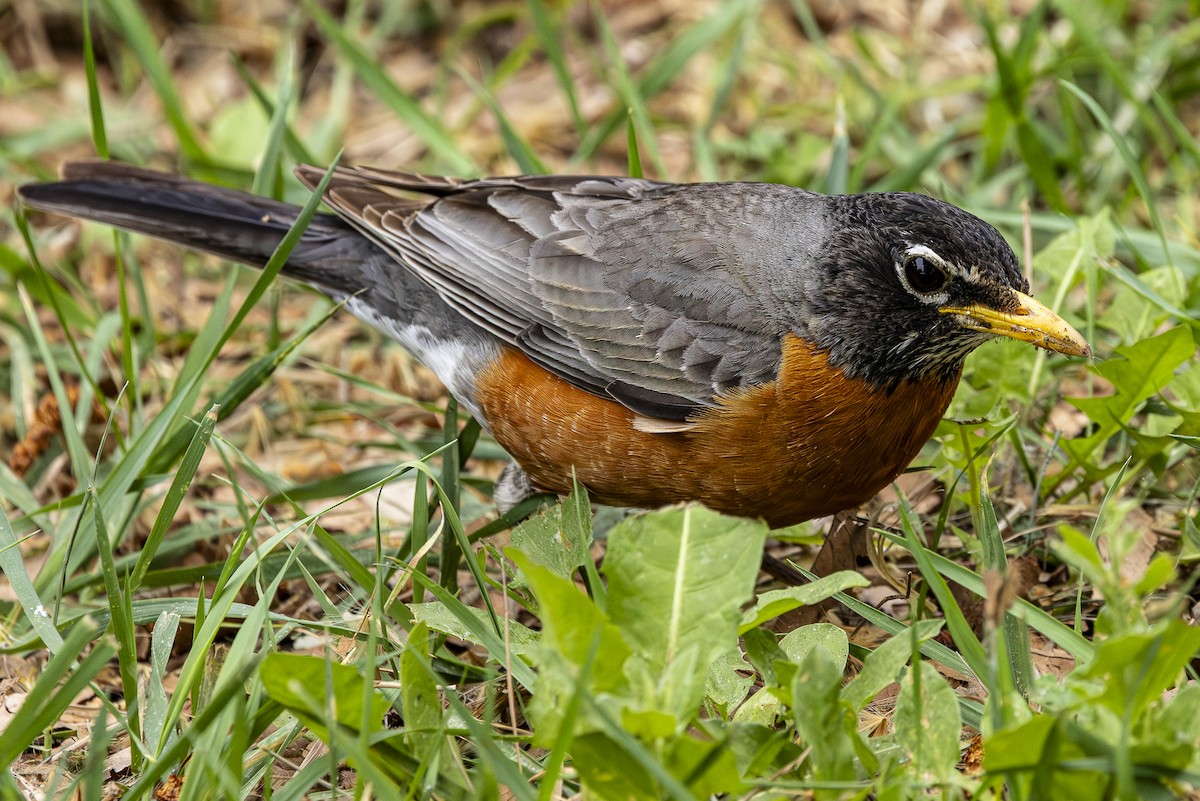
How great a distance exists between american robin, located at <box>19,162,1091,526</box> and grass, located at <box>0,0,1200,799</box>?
26 cm

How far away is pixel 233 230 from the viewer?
4.83 metres

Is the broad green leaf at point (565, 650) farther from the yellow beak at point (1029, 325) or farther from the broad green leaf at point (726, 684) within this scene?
the yellow beak at point (1029, 325)

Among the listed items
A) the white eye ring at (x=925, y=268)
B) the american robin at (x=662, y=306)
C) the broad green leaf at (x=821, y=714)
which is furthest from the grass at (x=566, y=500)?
the white eye ring at (x=925, y=268)

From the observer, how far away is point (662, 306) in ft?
14.0

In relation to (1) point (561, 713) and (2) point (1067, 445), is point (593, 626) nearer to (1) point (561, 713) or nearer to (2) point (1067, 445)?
(1) point (561, 713)

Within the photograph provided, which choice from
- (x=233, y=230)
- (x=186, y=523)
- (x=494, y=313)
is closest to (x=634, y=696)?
(x=494, y=313)

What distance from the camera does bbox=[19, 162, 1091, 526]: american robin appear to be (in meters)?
3.84

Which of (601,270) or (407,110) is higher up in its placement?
(407,110)

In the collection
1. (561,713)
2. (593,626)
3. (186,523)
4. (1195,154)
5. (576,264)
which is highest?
(1195,154)

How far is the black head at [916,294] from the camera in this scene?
3.66 metres

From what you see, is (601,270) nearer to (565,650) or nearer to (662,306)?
(662,306)

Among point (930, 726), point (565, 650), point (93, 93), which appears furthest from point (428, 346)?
point (930, 726)

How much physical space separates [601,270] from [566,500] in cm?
122

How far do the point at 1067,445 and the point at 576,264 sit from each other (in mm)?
1758
